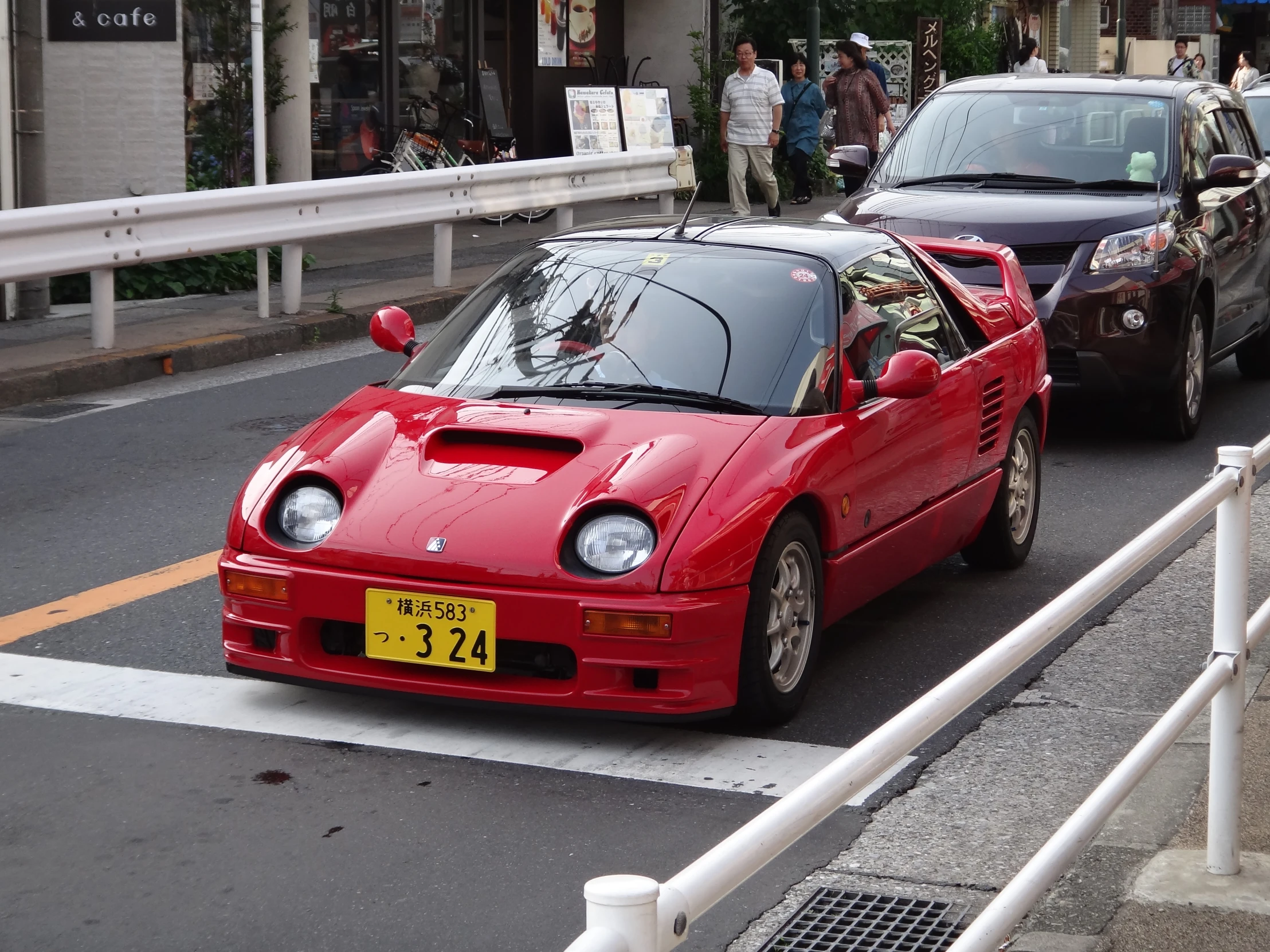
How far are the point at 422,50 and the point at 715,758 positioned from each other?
59.1 ft

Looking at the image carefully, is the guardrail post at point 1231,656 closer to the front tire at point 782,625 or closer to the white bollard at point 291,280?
the front tire at point 782,625

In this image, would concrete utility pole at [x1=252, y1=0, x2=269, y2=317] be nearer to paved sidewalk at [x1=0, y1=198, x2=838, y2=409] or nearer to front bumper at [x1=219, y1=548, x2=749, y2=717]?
paved sidewalk at [x1=0, y1=198, x2=838, y2=409]

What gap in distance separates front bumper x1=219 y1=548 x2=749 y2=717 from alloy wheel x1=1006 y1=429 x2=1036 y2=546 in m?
2.35

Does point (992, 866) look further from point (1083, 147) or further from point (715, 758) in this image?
point (1083, 147)

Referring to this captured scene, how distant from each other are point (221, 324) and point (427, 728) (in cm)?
743

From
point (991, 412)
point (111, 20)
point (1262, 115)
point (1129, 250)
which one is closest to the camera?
point (991, 412)

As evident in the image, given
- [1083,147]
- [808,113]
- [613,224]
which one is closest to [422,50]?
[808,113]

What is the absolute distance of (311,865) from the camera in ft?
13.1

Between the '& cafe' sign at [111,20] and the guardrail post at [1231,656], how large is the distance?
11080 mm

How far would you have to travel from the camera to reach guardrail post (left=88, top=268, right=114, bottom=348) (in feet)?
35.3

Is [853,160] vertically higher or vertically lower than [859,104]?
lower

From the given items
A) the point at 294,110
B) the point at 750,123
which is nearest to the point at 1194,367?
the point at 294,110

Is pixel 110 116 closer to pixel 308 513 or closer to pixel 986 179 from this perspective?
pixel 986 179

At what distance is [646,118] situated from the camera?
22641mm
